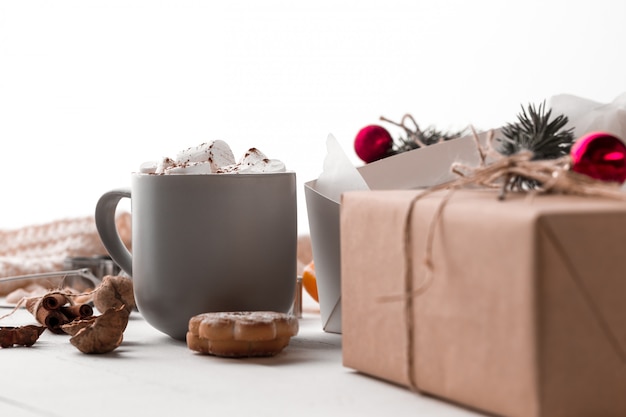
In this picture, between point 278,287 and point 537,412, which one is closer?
point 537,412

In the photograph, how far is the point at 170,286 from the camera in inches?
29.1

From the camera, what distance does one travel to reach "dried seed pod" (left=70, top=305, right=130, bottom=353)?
0.71 metres

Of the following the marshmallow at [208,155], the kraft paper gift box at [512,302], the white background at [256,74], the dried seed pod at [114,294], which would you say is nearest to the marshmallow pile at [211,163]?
the marshmallow at [208,155]

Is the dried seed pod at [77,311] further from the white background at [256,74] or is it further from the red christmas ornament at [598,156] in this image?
the white background at [256,74]

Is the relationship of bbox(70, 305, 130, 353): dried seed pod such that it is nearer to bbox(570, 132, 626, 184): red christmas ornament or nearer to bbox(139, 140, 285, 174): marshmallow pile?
bbox(139, 140, 285, 174): marshmallow pile

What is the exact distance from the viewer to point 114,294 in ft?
2.78

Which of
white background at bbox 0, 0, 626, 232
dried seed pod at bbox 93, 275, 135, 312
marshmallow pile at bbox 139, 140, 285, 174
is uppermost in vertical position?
white background at bbox 0, 0, 626, 232

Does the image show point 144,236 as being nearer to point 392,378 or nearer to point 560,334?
point 392,378

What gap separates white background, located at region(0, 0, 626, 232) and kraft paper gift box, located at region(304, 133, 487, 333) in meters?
0.79

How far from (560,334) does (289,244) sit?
0.36 meters

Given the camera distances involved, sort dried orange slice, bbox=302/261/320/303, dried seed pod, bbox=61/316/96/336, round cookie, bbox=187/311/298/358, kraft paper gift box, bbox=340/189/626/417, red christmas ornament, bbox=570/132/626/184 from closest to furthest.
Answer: kraft paper gift box, bbox=340/189/626/417 < red christmas ornament, bbox=570/132/626/184 < round cookie, bbox=187/311/298/358 < dried seed pod, bbox=61/316/96/336 < dried orange slice, bbox=302/261/320/303

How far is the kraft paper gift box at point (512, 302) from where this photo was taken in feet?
1.45

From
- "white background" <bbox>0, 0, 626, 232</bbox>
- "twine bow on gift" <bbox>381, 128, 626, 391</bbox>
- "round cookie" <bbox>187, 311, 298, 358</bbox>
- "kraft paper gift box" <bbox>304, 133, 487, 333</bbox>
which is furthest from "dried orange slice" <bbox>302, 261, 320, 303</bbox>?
"white background" <bbox>0, 0, 626, 232</bbox>

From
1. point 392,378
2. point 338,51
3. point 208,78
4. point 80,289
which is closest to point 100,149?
point 208,78
